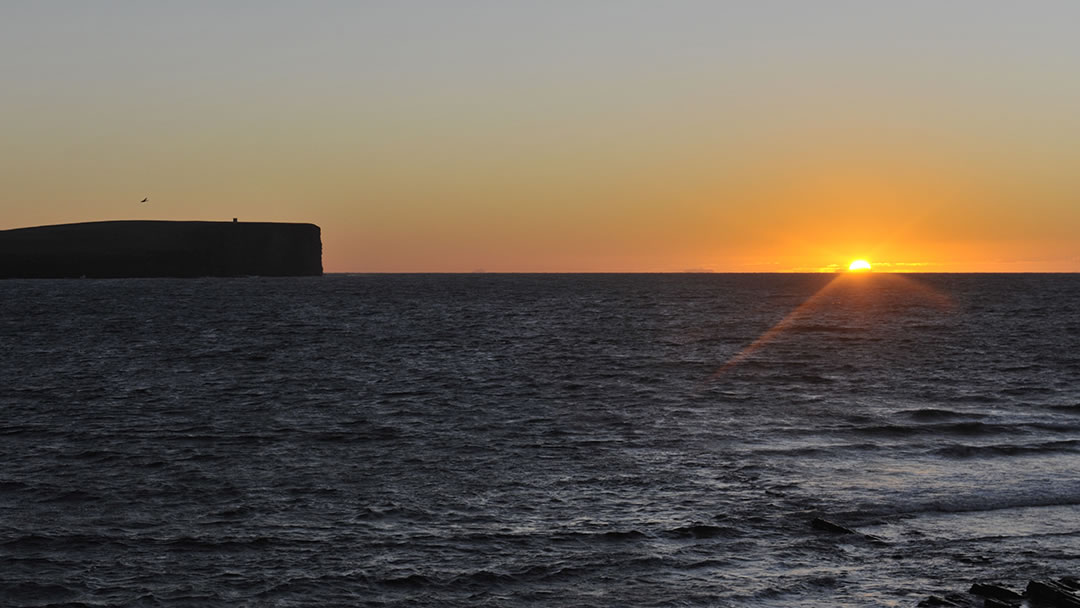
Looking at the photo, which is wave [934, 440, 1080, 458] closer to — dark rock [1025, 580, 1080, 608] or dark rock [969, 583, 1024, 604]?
dark rock [969, 583, 1024, 604]

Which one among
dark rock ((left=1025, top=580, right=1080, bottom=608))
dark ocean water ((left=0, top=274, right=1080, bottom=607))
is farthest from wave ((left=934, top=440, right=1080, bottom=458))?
dark rock ((left=1025, top=580, right=1080, bottom=608))

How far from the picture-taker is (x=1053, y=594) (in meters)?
13.1

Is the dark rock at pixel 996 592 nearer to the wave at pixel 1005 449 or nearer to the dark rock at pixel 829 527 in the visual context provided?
the dark rock at pixel 829 527

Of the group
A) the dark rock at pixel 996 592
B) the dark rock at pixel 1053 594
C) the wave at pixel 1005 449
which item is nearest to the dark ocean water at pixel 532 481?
the wave at pixel 1005 449

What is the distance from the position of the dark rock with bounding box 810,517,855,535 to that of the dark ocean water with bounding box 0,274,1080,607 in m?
0.29

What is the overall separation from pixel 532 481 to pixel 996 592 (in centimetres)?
1074

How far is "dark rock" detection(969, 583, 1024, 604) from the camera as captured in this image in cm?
1345

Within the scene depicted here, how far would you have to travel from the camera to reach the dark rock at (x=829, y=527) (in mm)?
17756

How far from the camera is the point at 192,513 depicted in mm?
Answer: 19609

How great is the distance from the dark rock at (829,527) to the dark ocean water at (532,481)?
287 millimetres

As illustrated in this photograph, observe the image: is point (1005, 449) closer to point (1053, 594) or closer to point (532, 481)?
point (532, 481)

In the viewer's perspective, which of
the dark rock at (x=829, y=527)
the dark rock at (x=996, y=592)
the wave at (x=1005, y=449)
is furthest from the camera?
the wave at (x=1005, y=449)

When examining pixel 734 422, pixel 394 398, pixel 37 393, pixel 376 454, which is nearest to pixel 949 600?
pixel 376 454

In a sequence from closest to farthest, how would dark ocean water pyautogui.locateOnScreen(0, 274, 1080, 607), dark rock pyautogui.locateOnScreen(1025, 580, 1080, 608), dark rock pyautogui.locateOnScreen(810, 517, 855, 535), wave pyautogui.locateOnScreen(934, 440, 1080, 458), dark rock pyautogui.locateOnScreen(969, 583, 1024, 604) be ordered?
dark rock pyautogui.locateOnScreen(1025, 580, 1080, 608), dark rock pyautogui.locateOnScreen(969, 583, 1024, 604), dark ocean water pyautogui.locateOnScreen(0, 274, 1080, 607), dark rock pyautogui.locateOnScreen(810, 517, 855, 535), wave pyautogui.locateOnScreen(934, 440, 1080, 458)
